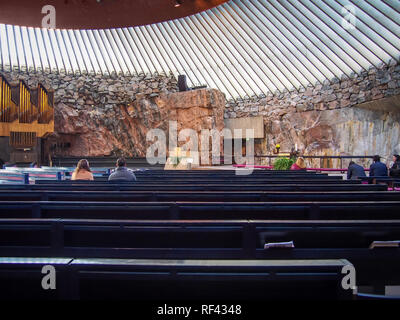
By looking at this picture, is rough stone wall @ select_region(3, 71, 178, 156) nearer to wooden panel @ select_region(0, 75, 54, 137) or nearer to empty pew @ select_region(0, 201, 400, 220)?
wooden panel @ select_region(0, 75, 54, 137)

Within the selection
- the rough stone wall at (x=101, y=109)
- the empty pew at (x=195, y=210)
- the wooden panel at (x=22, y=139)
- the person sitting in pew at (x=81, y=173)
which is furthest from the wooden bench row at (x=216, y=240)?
the rough stone wall at (x=101, y=109)

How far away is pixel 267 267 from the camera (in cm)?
74

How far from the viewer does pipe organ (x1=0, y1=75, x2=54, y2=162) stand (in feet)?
40.8

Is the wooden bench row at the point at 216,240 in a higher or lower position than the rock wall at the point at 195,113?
lower

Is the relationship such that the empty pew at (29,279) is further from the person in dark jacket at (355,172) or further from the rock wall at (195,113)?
the rock wall at (195,113)

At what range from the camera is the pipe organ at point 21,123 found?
12438 mm

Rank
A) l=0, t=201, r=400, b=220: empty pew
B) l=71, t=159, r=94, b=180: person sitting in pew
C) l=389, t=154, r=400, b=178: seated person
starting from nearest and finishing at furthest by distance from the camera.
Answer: l=0, t=201, r=400, b=220: empty pew, l=71, t=159, r=94, b=180: person sitting in pew, l=389, t=154, r=400, b=178: seated person

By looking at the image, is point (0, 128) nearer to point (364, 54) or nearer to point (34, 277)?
point (34, 277)

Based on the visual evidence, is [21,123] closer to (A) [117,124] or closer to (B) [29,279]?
(A) [117,124]

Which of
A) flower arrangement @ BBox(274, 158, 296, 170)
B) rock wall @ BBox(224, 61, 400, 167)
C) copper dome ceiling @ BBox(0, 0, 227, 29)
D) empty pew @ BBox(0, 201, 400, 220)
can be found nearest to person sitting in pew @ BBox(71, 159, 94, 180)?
empty pew @ BBox(0, 201, 400, 220)

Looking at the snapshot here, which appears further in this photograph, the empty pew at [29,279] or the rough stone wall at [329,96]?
the rough stone wall at [329,96]

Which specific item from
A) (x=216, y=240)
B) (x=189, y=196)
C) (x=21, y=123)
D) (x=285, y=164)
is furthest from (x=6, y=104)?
(x=216, y=240)

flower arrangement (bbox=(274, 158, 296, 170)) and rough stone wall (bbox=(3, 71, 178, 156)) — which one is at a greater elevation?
rough stone wall (bbox=(3, 71, 178, 156))
